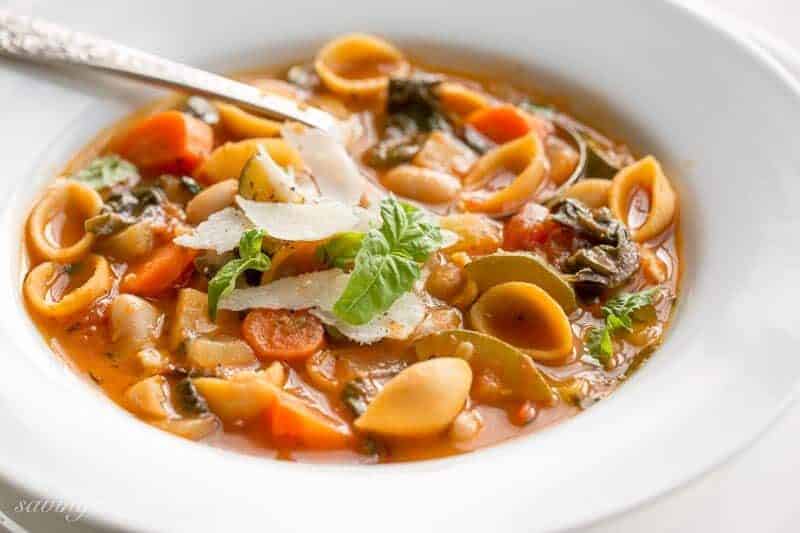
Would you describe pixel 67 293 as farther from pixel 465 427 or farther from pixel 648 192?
pixel 648 192

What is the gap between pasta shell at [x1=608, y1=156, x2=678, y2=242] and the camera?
504cm

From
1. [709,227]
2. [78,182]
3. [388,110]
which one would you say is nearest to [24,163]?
[78,182]

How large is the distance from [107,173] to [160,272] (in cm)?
92

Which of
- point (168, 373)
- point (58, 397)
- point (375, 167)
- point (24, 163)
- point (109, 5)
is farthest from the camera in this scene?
point (109, 5)

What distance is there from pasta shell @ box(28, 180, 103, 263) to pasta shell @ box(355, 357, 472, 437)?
1694 millimetres

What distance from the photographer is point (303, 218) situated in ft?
15.1

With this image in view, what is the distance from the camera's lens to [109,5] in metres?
5.93

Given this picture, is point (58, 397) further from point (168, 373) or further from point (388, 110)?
point (388, 110)

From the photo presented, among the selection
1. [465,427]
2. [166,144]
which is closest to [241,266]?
[465,427]

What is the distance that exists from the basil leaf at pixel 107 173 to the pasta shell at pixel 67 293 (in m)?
0.57

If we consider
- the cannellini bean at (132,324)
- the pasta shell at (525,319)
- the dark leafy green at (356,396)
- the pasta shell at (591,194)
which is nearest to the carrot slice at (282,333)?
the dark leafy green at (356,396)

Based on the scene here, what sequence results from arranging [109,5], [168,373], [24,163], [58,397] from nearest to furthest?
1. [58,397]
2. [168,373]
3. [24,163]
4. [109,5]

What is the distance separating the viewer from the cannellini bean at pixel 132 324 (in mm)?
4484

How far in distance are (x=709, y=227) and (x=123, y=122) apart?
3027 mm
